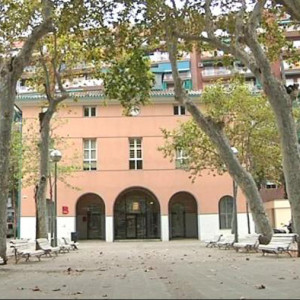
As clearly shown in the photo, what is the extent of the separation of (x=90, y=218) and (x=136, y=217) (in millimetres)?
3635

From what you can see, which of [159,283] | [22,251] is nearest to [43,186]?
[22,251]

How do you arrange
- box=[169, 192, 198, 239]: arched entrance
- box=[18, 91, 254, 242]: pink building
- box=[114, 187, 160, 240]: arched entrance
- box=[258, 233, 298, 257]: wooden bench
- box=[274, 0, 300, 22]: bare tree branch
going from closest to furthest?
box=[274, 0, 300, 22]: bare tree branch
box=[258, 233, 298, 257]: wooden bench
box=[18, 91, 254, 242]: pink building
box=[169, 192, 198, 239]: arched entrance
box=[114, 187, 160, 240]: arched entrance

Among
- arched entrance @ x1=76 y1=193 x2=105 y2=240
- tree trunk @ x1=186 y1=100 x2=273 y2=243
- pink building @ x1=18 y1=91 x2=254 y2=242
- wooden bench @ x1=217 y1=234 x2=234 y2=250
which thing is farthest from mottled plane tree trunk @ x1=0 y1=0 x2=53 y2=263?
arched entrance @ x1=76 y1=193 x2=105 y2=240

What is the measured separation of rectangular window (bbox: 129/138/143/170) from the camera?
1661 inches

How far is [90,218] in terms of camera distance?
4334 centimetres

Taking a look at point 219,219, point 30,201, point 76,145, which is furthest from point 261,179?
point 30,201

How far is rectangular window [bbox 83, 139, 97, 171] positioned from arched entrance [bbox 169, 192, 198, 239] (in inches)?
270

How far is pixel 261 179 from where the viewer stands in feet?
121

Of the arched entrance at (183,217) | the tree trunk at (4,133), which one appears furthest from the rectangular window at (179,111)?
the tree trunk at (4,133)

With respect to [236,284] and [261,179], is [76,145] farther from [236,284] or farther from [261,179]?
[236,284]

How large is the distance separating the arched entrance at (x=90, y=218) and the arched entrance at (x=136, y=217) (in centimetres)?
126

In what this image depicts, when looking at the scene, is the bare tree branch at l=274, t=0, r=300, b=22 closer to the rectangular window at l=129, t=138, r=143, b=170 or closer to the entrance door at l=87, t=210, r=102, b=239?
the rectangular window at l=129, t=138, r=143, b=170

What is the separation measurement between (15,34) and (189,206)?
87.9 feet

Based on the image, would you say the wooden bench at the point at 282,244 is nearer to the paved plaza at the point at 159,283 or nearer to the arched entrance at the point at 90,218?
the paved plaza at the point at 159,283
